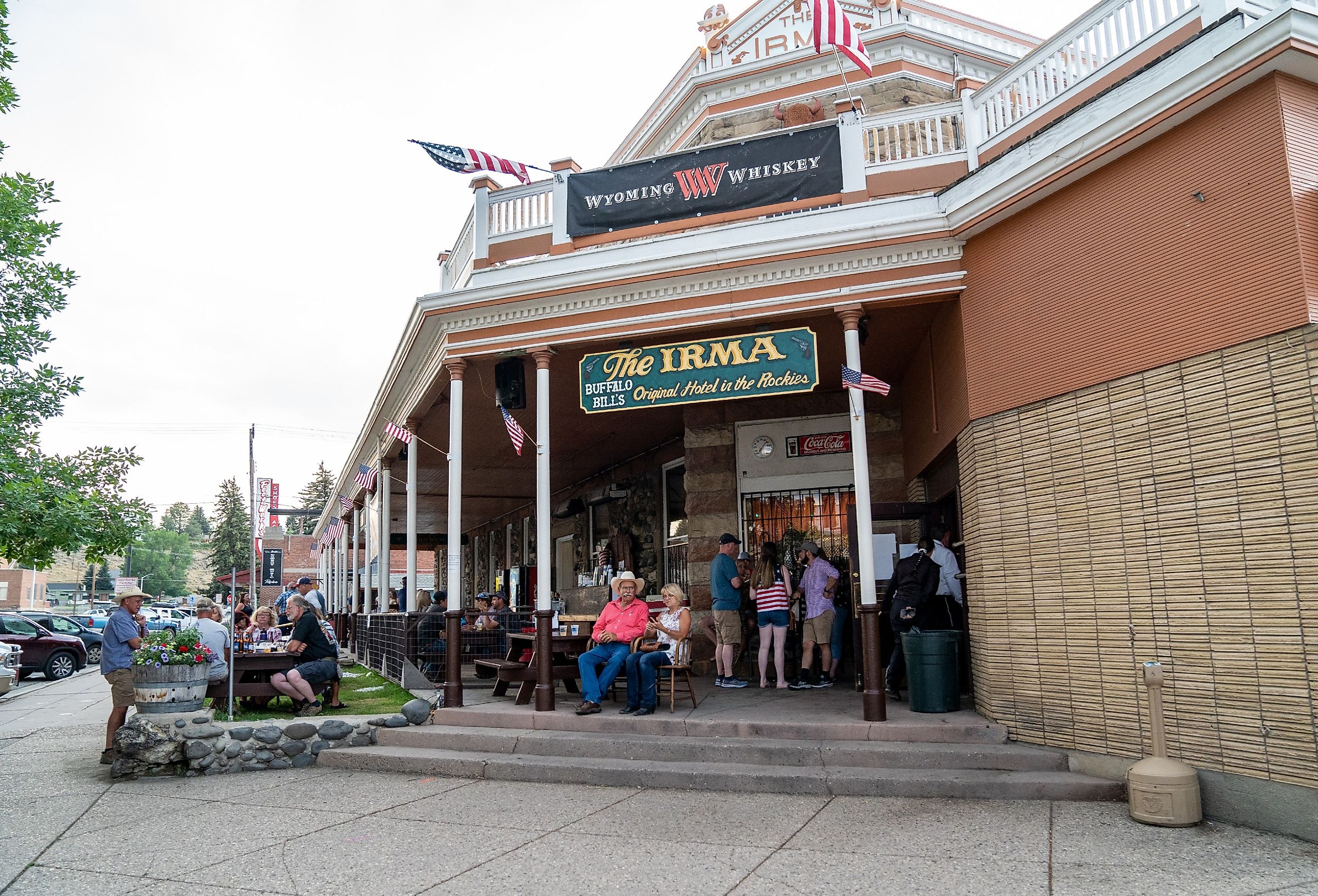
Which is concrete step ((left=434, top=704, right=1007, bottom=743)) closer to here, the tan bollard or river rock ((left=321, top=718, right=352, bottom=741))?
river rock ((left=321, top=718, right=352, bottom=741))

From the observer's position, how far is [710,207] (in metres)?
8.84

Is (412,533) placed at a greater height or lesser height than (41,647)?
greater

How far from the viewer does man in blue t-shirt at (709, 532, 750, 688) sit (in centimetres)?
965

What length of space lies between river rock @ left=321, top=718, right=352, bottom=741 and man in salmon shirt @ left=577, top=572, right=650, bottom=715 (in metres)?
2.08

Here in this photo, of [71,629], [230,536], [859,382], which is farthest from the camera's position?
[230,536]

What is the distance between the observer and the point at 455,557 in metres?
8.80

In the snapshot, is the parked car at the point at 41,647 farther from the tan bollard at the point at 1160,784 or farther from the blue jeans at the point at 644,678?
the tan bollard at the point at 1160,784

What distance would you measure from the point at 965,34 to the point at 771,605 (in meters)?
8.97

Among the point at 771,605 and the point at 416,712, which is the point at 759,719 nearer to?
the point at 771,605

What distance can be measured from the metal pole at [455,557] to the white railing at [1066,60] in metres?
5.61

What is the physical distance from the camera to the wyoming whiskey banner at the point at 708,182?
8.48 meters

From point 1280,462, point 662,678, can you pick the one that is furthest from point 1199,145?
point 662,678

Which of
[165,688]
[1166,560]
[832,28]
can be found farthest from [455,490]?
[1166,560]

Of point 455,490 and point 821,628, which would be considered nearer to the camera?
point 455,490
